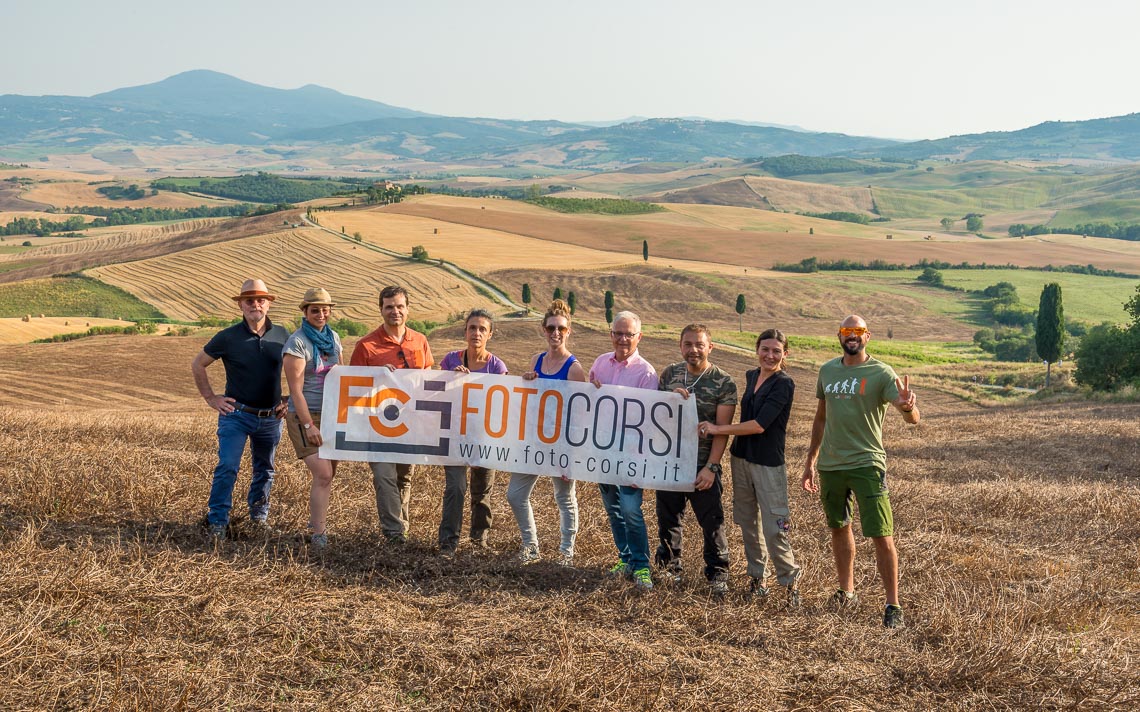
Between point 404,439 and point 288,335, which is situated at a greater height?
point 288,335

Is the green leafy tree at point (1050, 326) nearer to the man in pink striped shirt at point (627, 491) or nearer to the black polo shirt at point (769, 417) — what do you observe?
the black polo shirt at point (769, 417)

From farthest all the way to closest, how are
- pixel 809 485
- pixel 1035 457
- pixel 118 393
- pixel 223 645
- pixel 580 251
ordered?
pixel 580 251
pixel 118 393
pixel 1035 457
pixel 809 485
pixel 223 645

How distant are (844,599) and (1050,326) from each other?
201ft

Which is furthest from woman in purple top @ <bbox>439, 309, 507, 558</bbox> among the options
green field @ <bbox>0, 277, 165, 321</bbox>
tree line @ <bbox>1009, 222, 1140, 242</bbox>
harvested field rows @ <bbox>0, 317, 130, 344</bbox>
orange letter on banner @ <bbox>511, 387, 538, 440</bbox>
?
tree line @ <bbox>1009, 222, 1140, 242</bbox>

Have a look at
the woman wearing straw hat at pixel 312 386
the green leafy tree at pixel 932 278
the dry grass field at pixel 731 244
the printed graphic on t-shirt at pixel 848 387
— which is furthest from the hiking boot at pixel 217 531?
the green leafy tree at pixel 932 278

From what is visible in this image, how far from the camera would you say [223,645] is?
5.91 meters

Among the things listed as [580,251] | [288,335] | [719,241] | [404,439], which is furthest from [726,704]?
[719,241]

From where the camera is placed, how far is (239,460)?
8539mm

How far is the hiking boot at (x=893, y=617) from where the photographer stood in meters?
7.07

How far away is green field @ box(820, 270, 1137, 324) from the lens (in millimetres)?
99125

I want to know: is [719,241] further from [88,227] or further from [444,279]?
[88,227]

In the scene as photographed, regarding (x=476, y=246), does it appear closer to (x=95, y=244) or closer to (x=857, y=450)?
(x=95, y=244)

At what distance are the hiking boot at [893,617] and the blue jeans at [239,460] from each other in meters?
5.86

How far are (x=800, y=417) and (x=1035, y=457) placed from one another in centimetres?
1635
